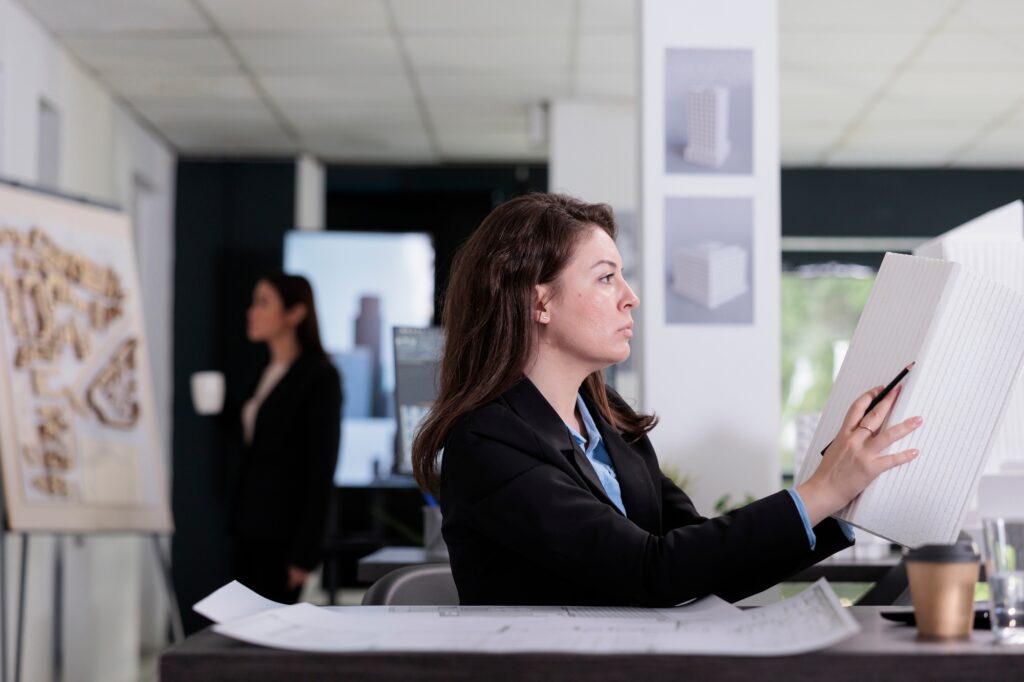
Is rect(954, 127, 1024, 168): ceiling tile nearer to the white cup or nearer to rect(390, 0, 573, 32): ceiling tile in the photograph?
rect(390, 0, 573, 32): ceiling tile

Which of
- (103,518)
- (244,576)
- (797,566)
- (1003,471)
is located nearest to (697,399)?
(1003,471)

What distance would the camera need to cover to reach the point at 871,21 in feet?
16.2

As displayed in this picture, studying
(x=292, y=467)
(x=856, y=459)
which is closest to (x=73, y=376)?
(x=292, y=467)

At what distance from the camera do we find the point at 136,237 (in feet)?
22.4

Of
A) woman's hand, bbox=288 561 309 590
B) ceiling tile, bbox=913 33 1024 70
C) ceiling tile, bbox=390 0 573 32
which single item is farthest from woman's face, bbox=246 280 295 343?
ceiling tile, bbox=913 33 1024 70

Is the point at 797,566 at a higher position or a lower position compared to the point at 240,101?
lower

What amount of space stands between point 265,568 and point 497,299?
8.94ft

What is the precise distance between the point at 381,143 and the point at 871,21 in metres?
3.15

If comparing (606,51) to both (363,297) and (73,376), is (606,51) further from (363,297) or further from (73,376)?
(73,376)

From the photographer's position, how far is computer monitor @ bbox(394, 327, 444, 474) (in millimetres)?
3135

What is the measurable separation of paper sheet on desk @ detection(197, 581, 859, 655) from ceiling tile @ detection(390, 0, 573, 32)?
3.80 metres

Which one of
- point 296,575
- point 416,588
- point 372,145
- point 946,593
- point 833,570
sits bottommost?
point 296,575

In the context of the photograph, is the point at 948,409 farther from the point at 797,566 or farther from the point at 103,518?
the point at 103,518

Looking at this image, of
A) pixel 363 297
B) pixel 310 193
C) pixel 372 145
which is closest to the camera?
pixel 363 297
